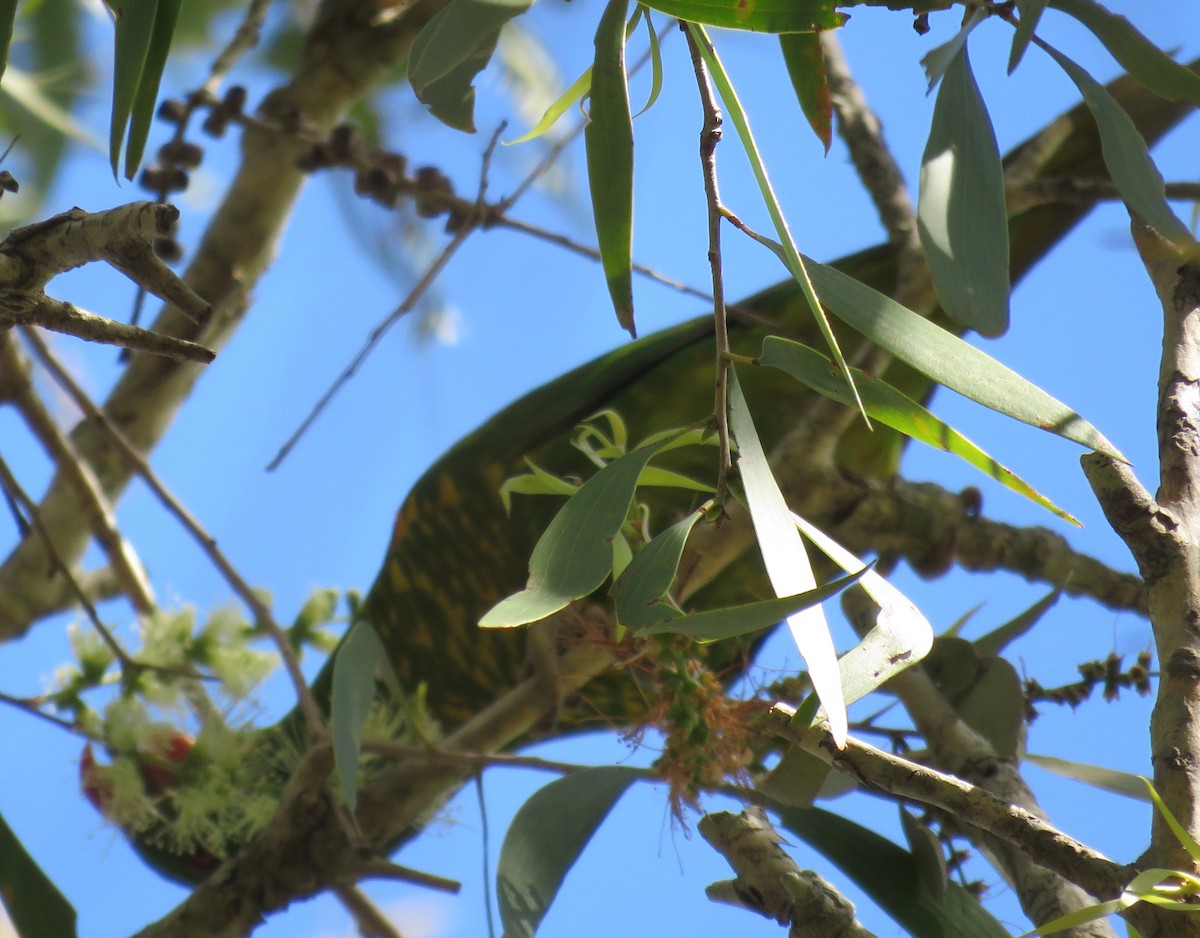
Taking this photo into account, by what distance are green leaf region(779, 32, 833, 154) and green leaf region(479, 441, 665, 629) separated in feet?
0.60

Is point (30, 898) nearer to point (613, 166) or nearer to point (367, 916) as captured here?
point (367, 916)

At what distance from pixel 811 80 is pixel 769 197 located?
0.14m

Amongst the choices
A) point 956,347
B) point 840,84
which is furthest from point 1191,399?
point 840,84

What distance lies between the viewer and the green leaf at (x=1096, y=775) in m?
0.64

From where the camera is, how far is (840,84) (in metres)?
1.17

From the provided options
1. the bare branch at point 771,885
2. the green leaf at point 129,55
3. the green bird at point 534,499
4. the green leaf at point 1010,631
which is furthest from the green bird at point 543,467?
the green leaf at point 129,55

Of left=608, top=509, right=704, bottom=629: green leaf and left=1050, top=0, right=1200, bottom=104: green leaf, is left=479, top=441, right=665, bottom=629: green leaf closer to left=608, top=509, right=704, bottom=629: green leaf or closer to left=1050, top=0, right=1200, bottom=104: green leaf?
left=608, top=509, right=704, bottom=629: green leaf

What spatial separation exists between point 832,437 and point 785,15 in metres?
0.49

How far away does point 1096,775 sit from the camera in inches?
26.9

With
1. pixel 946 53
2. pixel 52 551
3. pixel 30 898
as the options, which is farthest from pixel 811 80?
pixel 52 551

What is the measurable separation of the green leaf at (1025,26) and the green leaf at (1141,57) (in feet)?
Result: 0.27

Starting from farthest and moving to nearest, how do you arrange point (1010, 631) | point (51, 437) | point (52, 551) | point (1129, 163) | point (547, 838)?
point (51, 437)
point (52, 551)
point (1010, 631)
point (547, 838)
point (1129, 163)

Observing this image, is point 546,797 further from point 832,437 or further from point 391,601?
point 391,601

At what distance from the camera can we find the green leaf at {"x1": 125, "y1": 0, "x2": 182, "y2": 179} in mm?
512
